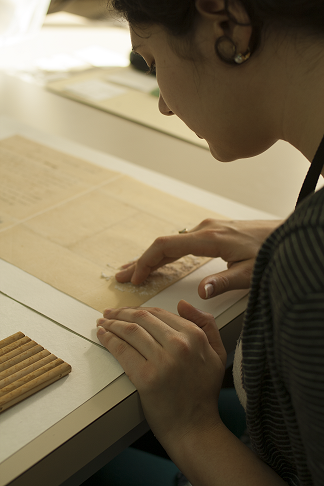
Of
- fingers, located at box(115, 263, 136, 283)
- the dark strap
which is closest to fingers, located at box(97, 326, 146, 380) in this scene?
fingers, located at box(115, 263, 136, 283)

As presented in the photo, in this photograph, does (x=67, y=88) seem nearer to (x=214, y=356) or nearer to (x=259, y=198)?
(x=259, y=198)

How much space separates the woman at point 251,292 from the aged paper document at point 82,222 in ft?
0.32

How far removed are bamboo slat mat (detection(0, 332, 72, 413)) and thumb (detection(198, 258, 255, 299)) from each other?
9.1 inches

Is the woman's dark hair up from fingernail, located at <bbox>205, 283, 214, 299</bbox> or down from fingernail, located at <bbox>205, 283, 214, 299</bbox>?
up

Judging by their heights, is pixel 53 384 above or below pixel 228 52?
below

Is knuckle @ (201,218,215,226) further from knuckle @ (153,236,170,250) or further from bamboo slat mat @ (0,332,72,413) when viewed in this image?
bamboo slat mat @ (0,332,72,413)

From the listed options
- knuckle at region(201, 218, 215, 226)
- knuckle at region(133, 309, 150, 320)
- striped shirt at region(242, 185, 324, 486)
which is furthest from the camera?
knuckle at region(201, 218, 215, 226)

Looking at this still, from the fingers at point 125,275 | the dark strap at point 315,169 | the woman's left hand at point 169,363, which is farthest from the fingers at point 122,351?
the dark strap at point 315,169

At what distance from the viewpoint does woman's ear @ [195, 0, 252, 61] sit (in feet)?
1.62

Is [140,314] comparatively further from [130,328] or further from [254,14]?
[254,14]

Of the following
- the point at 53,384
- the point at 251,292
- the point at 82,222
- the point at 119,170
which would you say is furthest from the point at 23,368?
the point at 119,170

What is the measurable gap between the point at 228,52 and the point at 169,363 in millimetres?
358

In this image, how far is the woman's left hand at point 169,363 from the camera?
552mm

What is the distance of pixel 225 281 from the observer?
707 mm
